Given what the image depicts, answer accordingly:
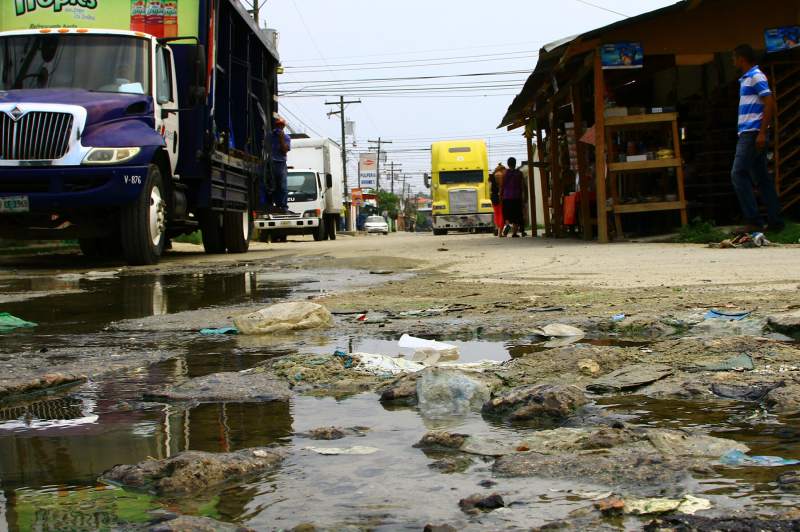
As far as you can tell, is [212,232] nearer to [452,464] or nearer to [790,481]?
[452,464]

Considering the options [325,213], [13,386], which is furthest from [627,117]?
[325,213]

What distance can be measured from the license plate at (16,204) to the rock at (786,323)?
8.11 meters

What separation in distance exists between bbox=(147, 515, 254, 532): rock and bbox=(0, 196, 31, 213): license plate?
355 inches

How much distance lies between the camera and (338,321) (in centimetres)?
518

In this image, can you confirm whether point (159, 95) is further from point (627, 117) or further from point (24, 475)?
point (24, 475)

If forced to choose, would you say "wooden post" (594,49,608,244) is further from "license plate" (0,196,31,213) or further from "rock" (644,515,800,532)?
"rock" (644,515,800,532)

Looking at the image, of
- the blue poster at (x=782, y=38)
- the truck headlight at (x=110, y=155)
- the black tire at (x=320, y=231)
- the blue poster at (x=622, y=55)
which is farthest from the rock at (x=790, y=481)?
the black tire at (x=320, y=231)

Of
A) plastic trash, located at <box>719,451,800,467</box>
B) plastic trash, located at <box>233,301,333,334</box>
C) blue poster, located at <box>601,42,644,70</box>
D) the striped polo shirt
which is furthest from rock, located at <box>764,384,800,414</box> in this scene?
blue poster, located at <box>601,42,644,70</box>

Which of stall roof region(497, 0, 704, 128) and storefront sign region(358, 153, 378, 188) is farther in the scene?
storefront sign region(358, 153, 378, 188)

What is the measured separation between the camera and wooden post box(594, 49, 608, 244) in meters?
13.1

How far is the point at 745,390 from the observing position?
296 centimetres

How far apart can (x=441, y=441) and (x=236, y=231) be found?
43.9 feet

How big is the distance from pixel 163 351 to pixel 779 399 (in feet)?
8.65

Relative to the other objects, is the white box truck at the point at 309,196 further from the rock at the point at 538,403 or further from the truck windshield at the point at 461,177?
the rock at the point at 538,403
